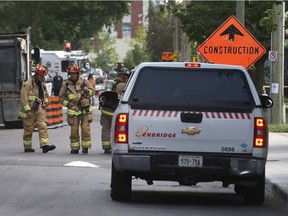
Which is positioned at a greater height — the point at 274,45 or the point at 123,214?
the point at 274,45

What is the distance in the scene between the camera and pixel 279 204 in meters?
12.5

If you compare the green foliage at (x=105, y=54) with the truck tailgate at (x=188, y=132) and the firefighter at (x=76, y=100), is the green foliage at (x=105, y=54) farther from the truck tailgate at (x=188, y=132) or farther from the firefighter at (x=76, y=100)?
the truck tailgate at (x=188, y=132)

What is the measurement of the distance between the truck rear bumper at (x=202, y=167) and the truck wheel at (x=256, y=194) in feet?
2.13

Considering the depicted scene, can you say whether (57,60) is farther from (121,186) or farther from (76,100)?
(121,186)

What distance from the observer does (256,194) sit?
477 inches

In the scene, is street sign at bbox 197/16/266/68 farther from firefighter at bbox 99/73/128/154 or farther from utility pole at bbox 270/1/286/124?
utility pole at bbox 270/1/286/124

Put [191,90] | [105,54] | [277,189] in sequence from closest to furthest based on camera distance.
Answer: [191,90] → [277,189] → [105,54]

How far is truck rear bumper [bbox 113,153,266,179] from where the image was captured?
443 inches

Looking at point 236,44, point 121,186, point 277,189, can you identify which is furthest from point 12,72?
point 121,186

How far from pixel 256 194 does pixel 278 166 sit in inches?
206

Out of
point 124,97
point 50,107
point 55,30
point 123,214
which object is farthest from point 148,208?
point 55,30

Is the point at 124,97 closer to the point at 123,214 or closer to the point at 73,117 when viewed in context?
the point at 123,214

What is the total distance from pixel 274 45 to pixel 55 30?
31927mm

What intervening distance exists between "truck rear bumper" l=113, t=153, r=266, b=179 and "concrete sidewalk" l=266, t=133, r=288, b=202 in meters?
1.75
